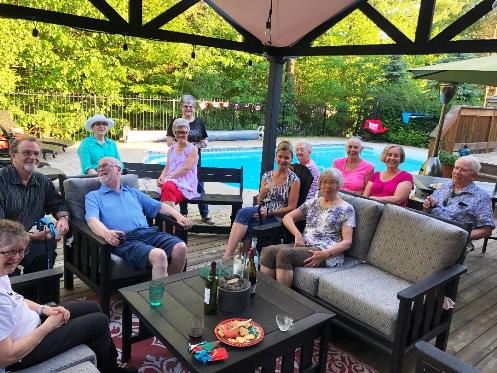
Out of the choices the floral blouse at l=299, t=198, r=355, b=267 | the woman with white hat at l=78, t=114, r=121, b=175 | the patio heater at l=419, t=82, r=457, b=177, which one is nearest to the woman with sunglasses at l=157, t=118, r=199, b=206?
the woman with white hat at l=78, t=114, r=121, b=175

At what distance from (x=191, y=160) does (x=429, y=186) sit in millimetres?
2491

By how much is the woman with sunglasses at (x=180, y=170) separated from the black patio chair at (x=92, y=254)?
81 cm

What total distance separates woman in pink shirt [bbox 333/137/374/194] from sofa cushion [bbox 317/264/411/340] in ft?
3.77

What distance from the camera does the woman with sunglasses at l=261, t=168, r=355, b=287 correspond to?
2791 mm

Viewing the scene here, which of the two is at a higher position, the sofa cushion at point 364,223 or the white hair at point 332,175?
the white hair at point 332,175

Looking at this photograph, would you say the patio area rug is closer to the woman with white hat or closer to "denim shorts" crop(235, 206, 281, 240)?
"denim shorts" crop(235, 206, 281, 240)

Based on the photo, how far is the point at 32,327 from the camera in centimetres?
171

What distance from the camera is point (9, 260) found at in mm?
1591

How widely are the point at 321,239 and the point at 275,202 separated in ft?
2.56

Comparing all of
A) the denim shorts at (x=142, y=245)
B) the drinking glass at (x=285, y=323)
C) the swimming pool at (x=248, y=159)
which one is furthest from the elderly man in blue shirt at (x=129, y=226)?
the swimming pool at (x=248, y=159)

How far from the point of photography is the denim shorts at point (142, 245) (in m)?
2.71

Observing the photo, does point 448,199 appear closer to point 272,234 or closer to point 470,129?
point 272,234

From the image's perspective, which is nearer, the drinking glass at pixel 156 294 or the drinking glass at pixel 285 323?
the drinking glass at pixel 285 323

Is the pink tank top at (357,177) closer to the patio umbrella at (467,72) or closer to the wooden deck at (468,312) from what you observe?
the wooden deck at (468,312)
